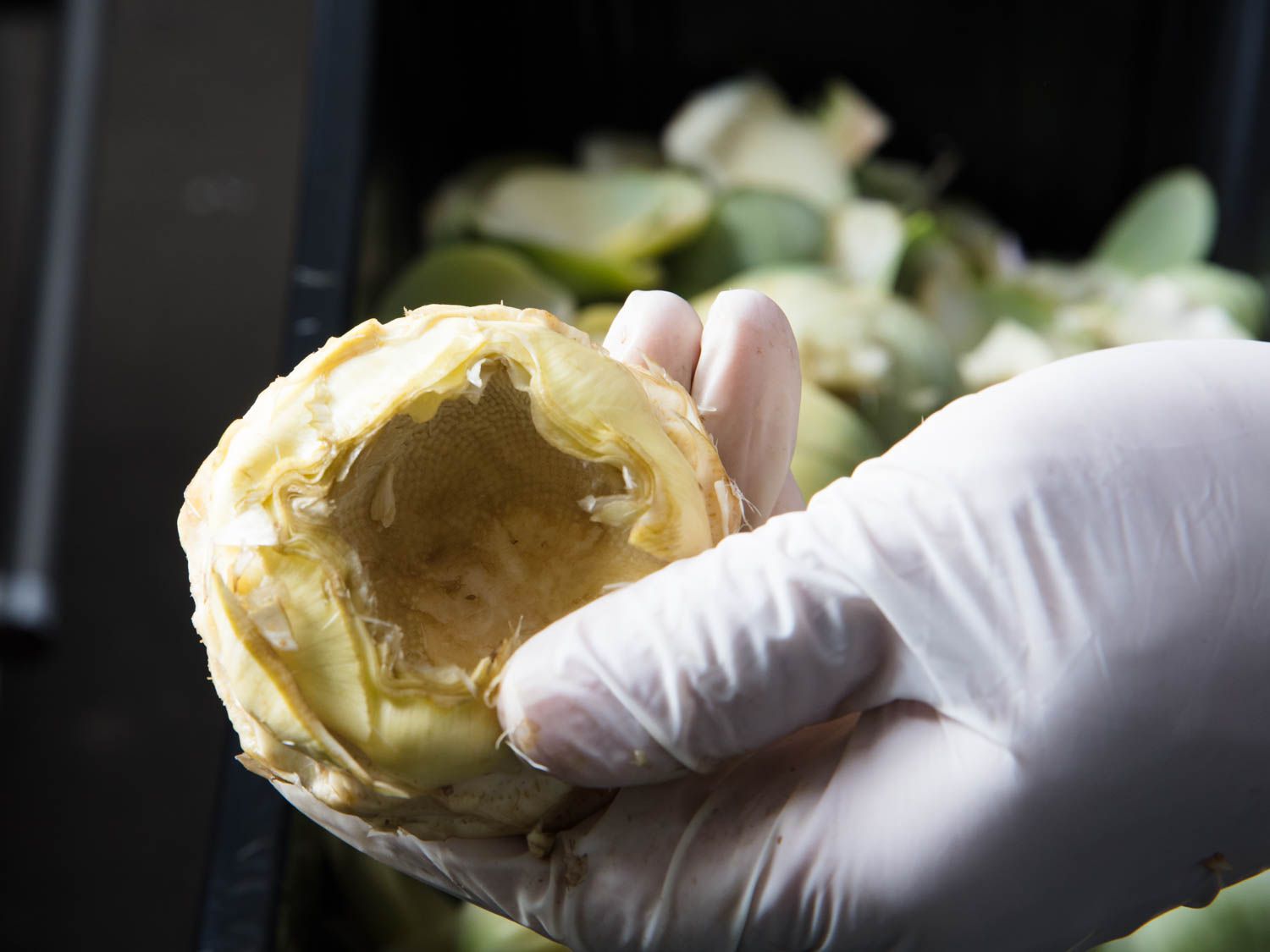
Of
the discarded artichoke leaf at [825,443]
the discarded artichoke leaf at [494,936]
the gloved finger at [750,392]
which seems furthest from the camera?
the discarded artichoke leaf at [825,443]

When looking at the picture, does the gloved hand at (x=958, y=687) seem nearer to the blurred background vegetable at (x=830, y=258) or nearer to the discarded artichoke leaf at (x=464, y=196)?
the blurred background vegetable at (x=830, y=258)

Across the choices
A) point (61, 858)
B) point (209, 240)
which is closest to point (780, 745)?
point (61, 858)

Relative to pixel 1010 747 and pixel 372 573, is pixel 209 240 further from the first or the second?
pixel 1010 747

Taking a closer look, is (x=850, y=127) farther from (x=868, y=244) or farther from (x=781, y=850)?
(x=781, y=850)

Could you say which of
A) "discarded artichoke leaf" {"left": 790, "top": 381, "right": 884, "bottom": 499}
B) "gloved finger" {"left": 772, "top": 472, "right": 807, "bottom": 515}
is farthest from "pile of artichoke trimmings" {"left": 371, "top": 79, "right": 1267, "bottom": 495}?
"gloved finger" {"left": 772, "top": 472, "right": 807, "bottom": 515}

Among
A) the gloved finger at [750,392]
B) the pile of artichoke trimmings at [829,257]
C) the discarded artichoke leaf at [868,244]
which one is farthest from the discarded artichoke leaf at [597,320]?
the gloved finger at [750,392]

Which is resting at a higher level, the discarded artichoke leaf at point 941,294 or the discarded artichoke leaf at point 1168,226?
the discarded artichoke leaf at point 1168,226
